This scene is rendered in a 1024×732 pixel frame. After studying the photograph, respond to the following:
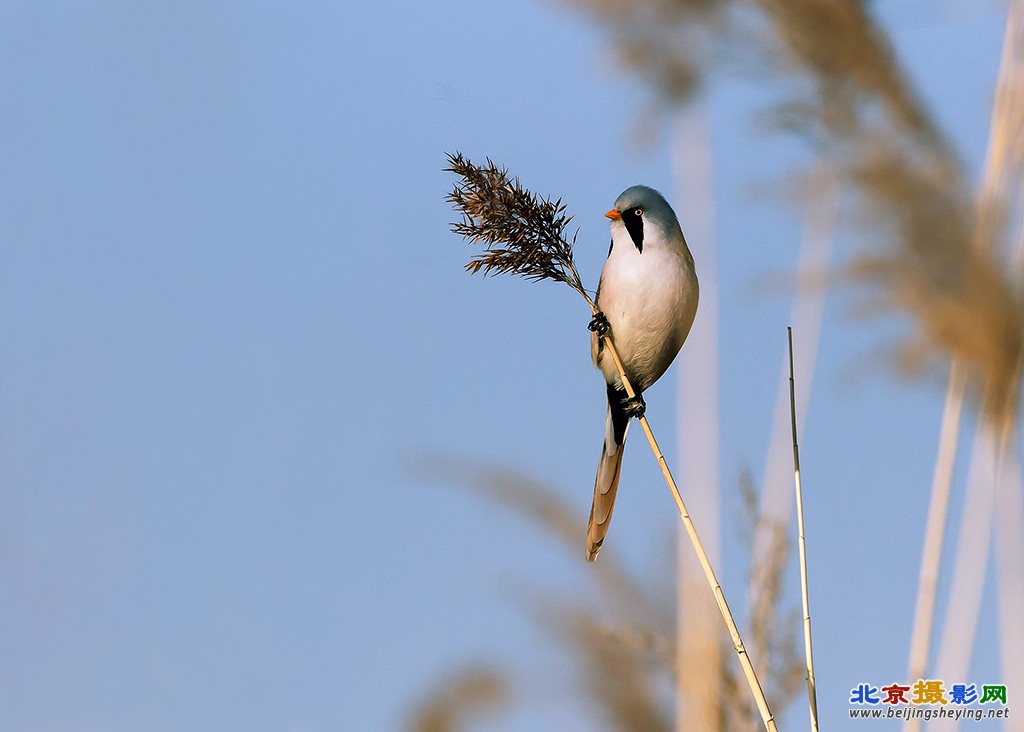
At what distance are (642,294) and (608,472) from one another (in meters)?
0.30

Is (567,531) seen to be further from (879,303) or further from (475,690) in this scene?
(879,303)

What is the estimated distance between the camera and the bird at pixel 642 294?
173 centimetres

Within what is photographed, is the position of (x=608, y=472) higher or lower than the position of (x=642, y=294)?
lower

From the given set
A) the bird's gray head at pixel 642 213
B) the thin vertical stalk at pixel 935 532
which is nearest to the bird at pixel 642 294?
the bird's gray head at pixel 642 213

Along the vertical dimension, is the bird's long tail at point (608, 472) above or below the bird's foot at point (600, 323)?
below

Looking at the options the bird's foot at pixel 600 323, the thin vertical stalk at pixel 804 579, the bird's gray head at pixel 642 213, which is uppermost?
the bird's gray head at pixel 642 213

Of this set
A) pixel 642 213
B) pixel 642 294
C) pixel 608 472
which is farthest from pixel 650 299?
pixel 608 472

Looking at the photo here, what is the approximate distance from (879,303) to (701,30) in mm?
596

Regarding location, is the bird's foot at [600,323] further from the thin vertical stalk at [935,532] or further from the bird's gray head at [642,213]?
the thin vertical stalk at [935,532]

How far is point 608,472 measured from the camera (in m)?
1.74

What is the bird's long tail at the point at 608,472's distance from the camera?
1.55m

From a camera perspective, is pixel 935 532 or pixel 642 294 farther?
pixel 642 294

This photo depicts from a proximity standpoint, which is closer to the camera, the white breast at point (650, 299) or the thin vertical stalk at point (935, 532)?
the thin vertical stalk at point (935, 532)

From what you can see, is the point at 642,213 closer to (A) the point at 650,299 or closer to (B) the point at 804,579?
(A) the point at 650,299
